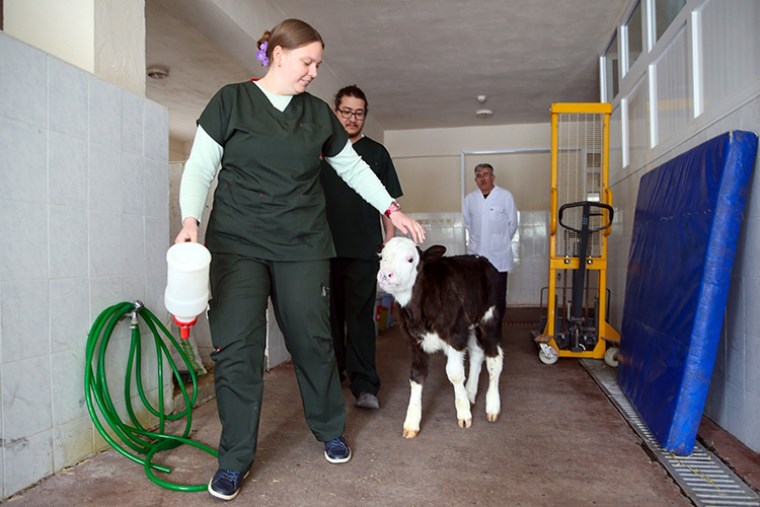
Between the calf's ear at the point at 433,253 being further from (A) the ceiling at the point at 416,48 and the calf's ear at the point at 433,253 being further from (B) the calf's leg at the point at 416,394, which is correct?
(A) the ceiling at the point at 416,48

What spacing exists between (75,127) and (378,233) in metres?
1.62

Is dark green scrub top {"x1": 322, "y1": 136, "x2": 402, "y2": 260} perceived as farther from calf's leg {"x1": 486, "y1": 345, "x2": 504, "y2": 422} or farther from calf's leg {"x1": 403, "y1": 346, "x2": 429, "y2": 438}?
calf's leg {"x1": 486, "y1": 345, "x2": 504, "y2": 422}

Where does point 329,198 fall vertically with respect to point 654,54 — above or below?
below

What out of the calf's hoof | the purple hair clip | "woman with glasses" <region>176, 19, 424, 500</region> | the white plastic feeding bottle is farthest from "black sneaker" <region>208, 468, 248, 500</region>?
the purple hair clip

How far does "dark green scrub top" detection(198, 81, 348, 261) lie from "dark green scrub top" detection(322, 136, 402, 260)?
3.27 feet

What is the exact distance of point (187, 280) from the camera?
1776 mm

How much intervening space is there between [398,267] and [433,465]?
2.81 feet

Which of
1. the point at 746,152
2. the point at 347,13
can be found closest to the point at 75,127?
the point at 746,152

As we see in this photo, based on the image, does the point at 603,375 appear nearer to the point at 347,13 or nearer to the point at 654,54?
the point at 654,54

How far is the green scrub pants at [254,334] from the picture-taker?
2.03 meters

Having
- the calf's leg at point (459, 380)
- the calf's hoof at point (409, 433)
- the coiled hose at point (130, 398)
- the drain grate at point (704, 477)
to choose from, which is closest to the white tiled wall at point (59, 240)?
the coiled hose at point (130, 398)

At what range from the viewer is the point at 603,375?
3.89 metres

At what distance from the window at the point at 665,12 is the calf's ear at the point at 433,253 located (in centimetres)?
223

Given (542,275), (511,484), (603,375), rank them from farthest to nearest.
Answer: (542,275), (603,375), (511,484)
